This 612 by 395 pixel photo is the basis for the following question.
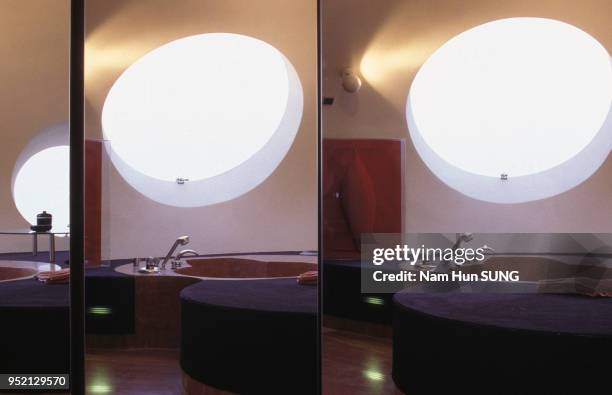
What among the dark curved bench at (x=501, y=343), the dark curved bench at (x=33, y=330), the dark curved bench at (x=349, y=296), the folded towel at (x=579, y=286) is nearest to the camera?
the dark curved bench at (x=501, y=343)

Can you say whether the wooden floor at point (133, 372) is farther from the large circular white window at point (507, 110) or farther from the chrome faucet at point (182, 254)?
the large circular white window at point (507, 110)

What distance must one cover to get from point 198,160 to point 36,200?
696 mm

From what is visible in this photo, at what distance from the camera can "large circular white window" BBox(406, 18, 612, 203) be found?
1.71 meters

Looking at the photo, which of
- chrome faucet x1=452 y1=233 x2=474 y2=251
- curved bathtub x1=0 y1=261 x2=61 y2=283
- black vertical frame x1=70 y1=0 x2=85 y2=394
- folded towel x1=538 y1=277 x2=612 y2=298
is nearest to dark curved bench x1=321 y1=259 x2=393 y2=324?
chrome faucet x1=452 y1=233 x2=474 y2=251

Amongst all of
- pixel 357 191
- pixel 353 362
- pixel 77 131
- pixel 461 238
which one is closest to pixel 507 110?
pixel 461 238

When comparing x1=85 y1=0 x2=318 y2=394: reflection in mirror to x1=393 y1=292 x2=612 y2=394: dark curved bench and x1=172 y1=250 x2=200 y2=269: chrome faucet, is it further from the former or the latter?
x1=393 y1=292 x2=612 y2=394: dark curved bench

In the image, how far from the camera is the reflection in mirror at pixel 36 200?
1856mm

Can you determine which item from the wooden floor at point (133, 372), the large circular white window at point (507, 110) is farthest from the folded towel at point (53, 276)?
the large circular white window at point (507, 110)

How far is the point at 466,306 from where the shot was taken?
5.13ft

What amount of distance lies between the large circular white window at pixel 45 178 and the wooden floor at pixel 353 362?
1.15 metres

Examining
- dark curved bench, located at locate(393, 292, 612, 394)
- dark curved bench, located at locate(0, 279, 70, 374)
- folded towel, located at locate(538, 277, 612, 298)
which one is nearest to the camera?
dark curved bench, located at locate(393, 292, 612, 394)

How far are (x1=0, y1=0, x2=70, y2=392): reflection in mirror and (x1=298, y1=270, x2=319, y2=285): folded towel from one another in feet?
3.08

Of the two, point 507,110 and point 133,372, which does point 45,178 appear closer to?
point 133,372

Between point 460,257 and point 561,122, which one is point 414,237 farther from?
point 561,122
